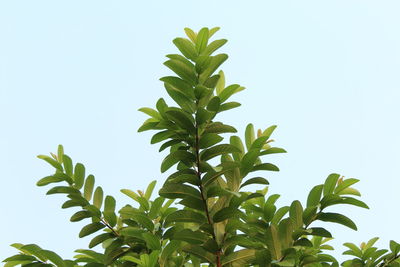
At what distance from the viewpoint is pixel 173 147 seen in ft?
8.59

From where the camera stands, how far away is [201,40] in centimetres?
247

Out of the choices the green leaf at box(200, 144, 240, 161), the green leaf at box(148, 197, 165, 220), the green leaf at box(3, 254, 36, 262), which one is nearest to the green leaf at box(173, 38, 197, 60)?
the green leaf at box(200, 144, 240, 161)

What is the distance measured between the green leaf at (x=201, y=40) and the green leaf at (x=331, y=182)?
3.19 ft

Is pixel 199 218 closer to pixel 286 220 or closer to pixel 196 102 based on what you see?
pixel 286 220

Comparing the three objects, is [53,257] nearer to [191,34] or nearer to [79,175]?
[79,175]

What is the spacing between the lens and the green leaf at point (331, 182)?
2504mm

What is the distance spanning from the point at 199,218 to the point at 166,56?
86 centimetres

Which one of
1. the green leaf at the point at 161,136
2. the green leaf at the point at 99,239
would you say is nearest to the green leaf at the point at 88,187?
the green leaf at the point at 99,239

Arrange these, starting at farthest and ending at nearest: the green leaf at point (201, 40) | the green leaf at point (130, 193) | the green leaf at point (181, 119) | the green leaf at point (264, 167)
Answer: the green leaf at point (130, 193) < the green leaf at point (264, 167) < the green leaf at point (201, 40) < the green leaf at point (181, 119)

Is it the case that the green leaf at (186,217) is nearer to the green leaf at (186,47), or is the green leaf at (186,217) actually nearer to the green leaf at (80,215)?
the green leaf at (80,215)

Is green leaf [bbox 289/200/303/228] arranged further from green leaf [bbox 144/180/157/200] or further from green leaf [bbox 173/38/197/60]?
green leaf [bbox 144/180/157/200]

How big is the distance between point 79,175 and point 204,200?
2.87ft

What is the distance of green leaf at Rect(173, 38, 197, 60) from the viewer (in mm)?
2428

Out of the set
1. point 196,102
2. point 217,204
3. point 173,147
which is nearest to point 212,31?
point 196,102
